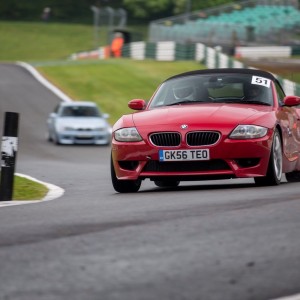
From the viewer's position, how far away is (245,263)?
5797 mm

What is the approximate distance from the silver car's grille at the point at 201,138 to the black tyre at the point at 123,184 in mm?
1011

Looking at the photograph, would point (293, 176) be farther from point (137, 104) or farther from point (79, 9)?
point (79, 9)

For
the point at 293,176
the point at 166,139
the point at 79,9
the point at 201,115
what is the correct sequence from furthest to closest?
the point at 79,9 → the point at 293,176 → the point at 201,115 → the point at 166,139

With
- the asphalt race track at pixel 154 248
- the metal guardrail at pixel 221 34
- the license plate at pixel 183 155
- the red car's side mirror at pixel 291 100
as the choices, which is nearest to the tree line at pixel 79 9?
the metal guardrail at pixel 221 34

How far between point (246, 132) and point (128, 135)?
122 cm

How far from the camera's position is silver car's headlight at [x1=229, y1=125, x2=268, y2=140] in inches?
446

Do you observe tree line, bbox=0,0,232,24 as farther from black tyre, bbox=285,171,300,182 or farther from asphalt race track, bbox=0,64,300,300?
asphalt race track, bbox=0,64,300,300

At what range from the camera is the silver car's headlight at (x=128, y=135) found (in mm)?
11578

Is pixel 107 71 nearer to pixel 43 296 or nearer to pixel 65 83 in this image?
pixel 65 83

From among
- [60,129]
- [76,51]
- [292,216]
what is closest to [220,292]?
[292,216]

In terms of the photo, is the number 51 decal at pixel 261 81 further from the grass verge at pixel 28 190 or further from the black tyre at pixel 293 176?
the grass verge at pixel 28 190

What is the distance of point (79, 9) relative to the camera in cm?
10138

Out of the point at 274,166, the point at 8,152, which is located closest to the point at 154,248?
the point at 8,152

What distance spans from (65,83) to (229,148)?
35193mm
